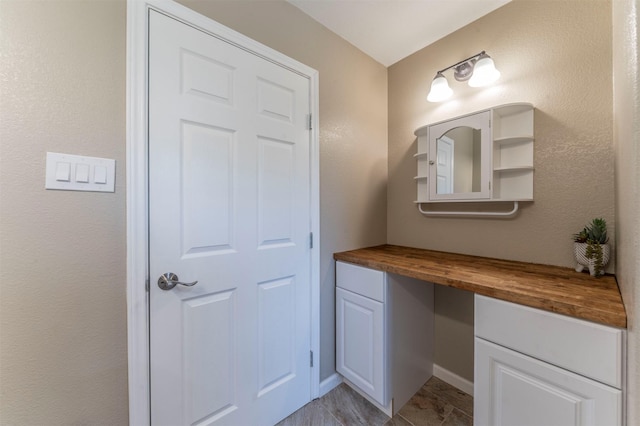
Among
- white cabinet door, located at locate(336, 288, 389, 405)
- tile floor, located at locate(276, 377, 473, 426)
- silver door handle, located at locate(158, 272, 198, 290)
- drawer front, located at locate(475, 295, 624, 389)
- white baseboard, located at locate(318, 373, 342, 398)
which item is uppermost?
silver door handle, located at locate(158, 272, 198, 290)

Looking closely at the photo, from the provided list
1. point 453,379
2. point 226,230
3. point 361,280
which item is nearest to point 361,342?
point 361,280

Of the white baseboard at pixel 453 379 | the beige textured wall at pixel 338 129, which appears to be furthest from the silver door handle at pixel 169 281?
the white baseboard at pixel 453 379

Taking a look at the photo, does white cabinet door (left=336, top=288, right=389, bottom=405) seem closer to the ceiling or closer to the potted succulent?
the potted succulent

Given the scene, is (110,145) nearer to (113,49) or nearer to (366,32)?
(113,49)

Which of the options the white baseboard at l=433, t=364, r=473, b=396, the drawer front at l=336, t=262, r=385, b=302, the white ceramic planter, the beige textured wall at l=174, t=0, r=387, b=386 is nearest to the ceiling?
the beige textured wall at l=174, t=0, r=387, b=386

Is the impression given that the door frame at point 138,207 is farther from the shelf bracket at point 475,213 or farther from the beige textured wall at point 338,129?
the shelf bracket at point 475,213

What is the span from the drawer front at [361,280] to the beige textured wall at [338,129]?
0.28ft

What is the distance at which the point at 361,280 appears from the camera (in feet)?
4.74

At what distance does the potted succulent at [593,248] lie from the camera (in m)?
1.05

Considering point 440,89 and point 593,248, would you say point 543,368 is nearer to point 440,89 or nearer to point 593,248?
point 593,248

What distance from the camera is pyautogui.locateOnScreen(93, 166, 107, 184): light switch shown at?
2.87 feet

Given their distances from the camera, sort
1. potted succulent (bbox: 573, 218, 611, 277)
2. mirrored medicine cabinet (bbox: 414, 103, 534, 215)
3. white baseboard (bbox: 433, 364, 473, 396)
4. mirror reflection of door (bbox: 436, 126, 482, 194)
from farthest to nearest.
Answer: white baseboard (bbox: 433, 364, 473, 396), mirror reflection of door (bbox: 436, 126, 482, 194), mirrored medicine cabinet (bbox: 414, 103, 534, 215), potted succulent (bbox: 573, 218, 611, 277)

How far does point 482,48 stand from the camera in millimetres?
1509

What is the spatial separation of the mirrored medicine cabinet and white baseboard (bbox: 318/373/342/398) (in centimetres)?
139
